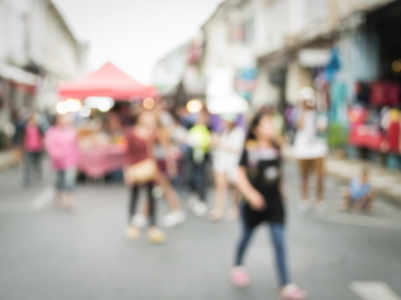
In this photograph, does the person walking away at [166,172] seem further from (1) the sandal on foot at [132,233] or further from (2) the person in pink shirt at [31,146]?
(2) the person in pink shirt at [31,146]

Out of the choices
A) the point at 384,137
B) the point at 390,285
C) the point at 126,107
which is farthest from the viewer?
the point at 126,107

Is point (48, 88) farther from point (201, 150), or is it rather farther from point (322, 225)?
point (322, 225)

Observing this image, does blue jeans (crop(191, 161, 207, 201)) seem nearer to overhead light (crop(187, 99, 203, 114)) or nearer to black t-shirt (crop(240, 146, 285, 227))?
black t-shirt (crop(240, 146, 285, 227))

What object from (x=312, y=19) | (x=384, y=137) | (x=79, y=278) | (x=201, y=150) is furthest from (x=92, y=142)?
(x=312, y=19)

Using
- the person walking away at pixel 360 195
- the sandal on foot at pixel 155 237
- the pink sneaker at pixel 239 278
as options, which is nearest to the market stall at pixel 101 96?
the sandal on foot at pixel 155 237

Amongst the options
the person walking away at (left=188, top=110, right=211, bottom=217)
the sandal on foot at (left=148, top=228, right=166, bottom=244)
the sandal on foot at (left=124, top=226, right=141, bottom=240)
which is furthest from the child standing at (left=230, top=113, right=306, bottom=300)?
the person walking away at (left=188, top=110, right=211, bottom=217)

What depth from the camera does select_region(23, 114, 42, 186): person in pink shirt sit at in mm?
10281

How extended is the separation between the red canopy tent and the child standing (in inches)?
270

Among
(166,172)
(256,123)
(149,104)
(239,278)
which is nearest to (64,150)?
(166,172)

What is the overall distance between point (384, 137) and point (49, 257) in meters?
9.30

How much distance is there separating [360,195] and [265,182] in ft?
13.2

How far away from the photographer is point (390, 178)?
9891 mm

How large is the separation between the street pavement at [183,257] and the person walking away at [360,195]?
0.28m

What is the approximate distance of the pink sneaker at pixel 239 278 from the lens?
3987mm
